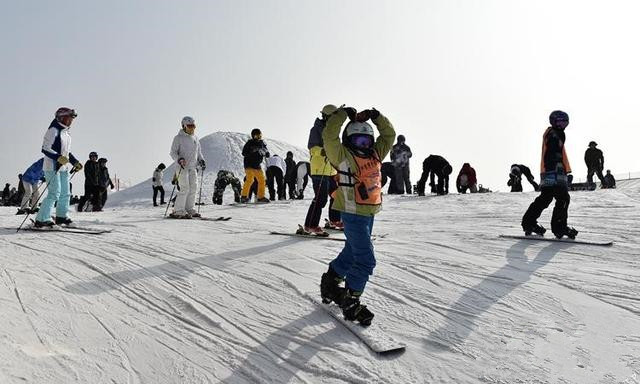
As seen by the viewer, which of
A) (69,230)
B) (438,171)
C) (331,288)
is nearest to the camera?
(331,288)

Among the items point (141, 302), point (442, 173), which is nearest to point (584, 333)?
point (141, 302)

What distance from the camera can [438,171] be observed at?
1577 centimetres

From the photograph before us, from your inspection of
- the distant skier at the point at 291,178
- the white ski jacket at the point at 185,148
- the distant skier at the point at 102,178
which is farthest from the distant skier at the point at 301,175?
the white ski jacket at the point at 185,148

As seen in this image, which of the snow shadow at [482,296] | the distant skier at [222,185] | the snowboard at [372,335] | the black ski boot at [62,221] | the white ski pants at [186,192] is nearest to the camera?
the snowboard at [372,335]

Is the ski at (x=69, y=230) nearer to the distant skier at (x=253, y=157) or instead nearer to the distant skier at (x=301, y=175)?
the distant skier at (x=253, y=157)

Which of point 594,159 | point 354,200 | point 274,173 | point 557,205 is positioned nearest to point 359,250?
point 354,200

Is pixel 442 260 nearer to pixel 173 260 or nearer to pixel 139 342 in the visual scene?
pixel 173 260

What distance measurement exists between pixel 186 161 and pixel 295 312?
6535mm

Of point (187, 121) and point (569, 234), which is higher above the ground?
point (187, 121)

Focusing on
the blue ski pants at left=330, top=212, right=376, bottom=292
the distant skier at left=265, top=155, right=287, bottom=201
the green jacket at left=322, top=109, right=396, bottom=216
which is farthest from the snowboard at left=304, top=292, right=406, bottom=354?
the distant skier at left=265, top=155, right=287, bottom=201

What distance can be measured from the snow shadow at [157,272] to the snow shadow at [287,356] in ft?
5.69

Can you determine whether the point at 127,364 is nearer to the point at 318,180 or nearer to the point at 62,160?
the point at 318,180

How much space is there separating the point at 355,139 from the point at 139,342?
2102mm

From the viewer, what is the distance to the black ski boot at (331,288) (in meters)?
4.01
